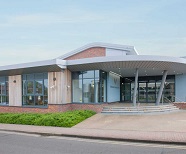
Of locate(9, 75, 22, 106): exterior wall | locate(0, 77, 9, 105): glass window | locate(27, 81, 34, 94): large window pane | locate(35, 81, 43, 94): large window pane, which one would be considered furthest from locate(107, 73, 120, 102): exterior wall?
locate(0, 77, 9, 105): glass window

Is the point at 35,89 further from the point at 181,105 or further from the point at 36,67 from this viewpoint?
the point at 181,105

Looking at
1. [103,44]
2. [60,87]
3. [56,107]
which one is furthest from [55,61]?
[103,44]

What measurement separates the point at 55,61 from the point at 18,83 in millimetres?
6117

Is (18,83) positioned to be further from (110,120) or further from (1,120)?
(110,120)

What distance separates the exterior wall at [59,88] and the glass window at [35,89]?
72 cm

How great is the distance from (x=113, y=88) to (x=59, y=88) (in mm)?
6664

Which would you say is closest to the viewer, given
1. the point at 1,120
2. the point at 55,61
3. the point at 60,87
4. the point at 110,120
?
the point at 110,120

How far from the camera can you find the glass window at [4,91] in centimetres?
2300

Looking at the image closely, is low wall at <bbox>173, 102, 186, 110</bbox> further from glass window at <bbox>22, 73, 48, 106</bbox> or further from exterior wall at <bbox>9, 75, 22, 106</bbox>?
exterior wall at <bbox>9, 75, 22, 106</bbox>

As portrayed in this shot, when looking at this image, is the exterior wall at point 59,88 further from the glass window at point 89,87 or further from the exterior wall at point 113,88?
the exterior wall at point 113,88

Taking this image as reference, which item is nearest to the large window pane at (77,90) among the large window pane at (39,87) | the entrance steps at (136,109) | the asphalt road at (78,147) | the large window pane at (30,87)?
the entrance steps at (136,109)

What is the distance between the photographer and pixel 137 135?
10.2 m

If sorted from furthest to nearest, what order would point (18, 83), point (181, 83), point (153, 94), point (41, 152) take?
1. point (153, 94)
2. point (181, 83)
3. point (18, 83)
4. point (41, 152)

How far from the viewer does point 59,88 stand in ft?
61.2
